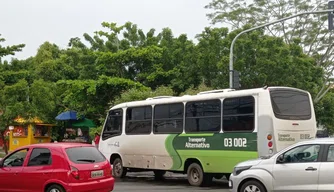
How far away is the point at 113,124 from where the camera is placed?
726 inches

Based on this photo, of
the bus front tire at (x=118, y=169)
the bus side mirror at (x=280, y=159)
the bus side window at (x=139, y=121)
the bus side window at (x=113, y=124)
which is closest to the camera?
the bus side mirror at (x=280, y=159)

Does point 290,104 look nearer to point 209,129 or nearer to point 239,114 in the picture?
point 239,114

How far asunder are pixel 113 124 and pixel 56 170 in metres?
8.17

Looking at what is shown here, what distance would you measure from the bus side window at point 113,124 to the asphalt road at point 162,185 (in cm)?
186

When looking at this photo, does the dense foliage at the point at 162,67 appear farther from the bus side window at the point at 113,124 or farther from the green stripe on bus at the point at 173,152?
the green stripe on bus at the point at 173,152

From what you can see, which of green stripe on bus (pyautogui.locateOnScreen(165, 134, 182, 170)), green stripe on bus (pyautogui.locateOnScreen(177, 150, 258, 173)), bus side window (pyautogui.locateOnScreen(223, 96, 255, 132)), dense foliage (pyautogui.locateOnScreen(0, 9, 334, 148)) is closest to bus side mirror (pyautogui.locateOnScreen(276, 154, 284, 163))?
green stripe on bus (pyautogui.locateOnScreen(177, 150, 258, 173))

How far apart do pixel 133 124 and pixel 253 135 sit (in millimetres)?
5672

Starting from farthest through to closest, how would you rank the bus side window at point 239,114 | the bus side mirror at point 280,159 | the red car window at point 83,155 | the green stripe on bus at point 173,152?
the green stripe on bus at point 173,152
the bus side window at point 239,114
the red car window at point 83,155
the bus side mirror at point 280,159

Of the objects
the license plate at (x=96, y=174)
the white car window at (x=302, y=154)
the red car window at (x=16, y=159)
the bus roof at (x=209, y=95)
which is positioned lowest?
the license plate at (x=96, y=174)

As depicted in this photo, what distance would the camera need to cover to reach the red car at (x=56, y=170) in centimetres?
1023

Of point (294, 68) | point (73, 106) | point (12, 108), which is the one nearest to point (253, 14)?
point (294, 68)

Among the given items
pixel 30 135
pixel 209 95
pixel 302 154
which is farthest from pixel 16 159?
pixel 30 135

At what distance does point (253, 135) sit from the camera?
43.2 ft

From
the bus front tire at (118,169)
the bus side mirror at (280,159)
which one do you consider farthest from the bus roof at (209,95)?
the bus side mirror at (280,159)
